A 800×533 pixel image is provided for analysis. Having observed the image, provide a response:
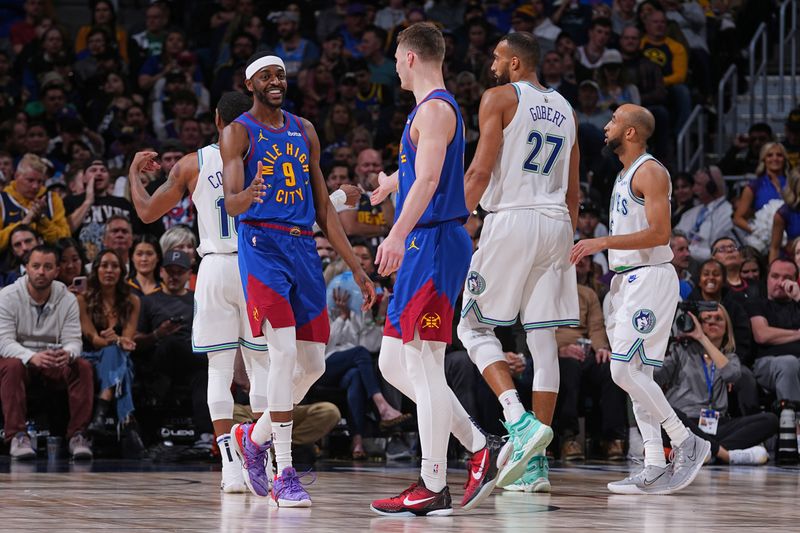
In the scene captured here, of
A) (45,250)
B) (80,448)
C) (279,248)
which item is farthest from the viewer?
(45,250)

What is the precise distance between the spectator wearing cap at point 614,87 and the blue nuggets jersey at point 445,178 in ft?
28.8

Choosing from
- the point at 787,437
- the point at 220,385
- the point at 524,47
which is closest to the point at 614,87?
the point at 787,437

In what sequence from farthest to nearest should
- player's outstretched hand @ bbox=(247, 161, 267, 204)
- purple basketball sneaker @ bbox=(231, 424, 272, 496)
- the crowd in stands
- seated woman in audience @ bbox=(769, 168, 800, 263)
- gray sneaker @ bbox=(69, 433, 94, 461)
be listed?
seated woman in audience @ bbox=(769, 168, 800, 263), the crowd in stands, gray sneaker @ bbox=(69, 433, 94, 461), purple basketball sneaker @ bbox=(231, 424, 272, 496), player's outstretched hand @ bbox=(247, 161, 267, 204)

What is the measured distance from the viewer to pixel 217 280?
7.30 m

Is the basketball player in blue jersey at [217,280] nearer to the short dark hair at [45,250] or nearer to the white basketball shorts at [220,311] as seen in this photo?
the white basketball shorts at [220,311]

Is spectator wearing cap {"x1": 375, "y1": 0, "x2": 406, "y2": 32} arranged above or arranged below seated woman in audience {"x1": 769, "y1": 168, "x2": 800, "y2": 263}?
above

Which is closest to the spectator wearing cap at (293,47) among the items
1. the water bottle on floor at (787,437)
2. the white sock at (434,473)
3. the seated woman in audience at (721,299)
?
the seated woman in audience at (721,299)

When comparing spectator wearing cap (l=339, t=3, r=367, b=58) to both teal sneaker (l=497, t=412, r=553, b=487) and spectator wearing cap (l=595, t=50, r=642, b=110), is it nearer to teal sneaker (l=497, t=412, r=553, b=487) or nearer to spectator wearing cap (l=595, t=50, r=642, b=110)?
spectator wearing cap (l=595, t=50, r=642, b=110)

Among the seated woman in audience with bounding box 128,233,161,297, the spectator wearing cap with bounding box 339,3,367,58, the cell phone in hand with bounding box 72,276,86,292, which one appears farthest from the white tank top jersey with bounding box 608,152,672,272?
the spectator wearing cap with bounding box 339,3,367,58

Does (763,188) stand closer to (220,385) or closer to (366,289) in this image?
(220,385)

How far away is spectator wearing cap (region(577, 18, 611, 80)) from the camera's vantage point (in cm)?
1531

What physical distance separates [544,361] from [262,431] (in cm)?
166

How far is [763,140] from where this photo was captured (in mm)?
14211

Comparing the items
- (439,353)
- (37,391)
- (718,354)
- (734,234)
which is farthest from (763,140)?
(439,353)
